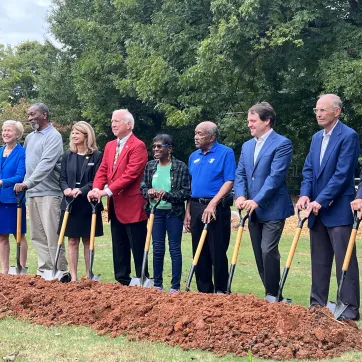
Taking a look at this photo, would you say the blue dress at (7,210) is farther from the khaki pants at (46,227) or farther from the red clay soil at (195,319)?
the red clay soil at (195,319)

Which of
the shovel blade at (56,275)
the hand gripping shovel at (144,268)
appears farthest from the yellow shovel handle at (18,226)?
the hand gripping shovel at (144,268)

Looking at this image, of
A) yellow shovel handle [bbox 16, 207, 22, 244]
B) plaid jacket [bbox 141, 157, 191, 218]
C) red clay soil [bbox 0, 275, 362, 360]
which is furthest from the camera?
yellow shovel handle [bbox 16, 207, 22, 244]

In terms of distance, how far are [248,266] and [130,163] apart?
4712 millimetres

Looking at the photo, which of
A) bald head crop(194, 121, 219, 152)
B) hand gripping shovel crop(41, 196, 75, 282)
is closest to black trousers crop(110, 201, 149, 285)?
hand gripping shovel crop(41, 196, 75, 282)

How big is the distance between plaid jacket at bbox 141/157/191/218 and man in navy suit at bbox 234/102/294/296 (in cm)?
86

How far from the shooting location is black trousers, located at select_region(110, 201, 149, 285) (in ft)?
30.7

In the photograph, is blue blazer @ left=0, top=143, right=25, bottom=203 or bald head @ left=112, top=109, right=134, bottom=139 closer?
Answer: bald head @ left=112, top=109, right=134, bottom=139

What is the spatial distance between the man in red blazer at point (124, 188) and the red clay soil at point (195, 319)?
146cm

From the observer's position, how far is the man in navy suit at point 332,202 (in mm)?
7750

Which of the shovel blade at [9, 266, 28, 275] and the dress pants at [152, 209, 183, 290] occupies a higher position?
the dress pants at [152, 209, 183, 290]

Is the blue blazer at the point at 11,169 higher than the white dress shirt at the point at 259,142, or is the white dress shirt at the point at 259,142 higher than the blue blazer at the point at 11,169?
the white dress shirt at the point at 259,142

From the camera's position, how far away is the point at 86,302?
24.1ft

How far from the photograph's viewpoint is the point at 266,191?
798 cm

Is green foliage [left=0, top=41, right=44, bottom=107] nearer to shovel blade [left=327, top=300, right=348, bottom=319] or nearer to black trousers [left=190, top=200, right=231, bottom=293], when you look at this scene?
black trousers [left=190, top=200, right=231, bottom=293]
